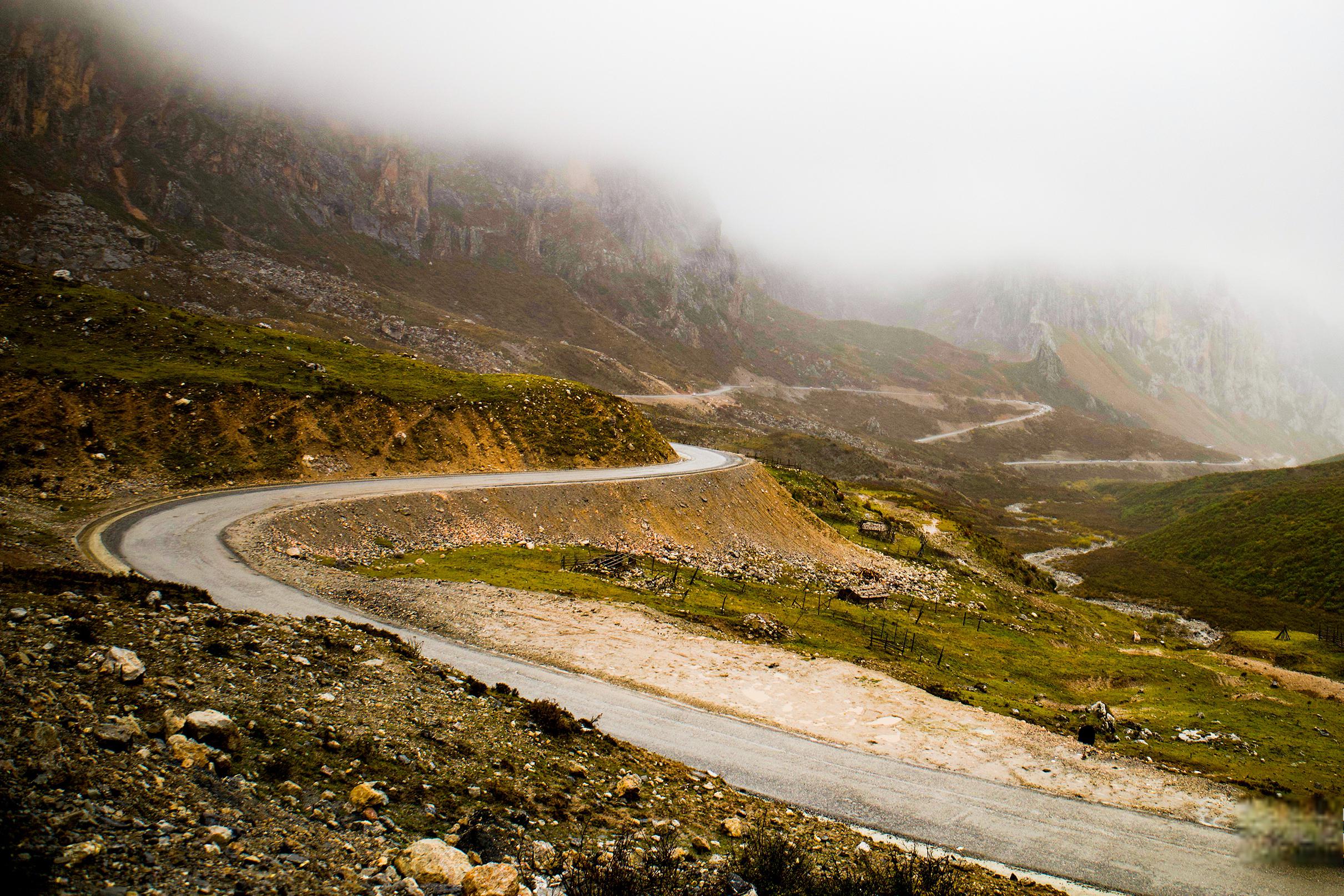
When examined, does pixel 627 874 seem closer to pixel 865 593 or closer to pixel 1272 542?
pixel 865 593

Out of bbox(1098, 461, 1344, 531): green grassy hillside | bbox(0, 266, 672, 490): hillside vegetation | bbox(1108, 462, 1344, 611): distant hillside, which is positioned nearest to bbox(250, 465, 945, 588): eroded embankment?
bbox(0, 266, 672, 490): hillside vegetation

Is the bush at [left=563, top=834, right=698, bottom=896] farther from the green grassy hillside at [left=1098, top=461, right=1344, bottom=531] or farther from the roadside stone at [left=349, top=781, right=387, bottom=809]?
the green grassy hillside at [left=1098, top=461, right=1344, bottom=531]

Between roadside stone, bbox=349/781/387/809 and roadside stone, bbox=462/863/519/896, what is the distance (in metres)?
2.14

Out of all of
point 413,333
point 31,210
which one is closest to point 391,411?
point 413,333

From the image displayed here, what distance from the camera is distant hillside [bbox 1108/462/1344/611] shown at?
80.6 meters

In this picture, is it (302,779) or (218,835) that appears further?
(302,779)

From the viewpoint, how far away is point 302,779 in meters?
9.77

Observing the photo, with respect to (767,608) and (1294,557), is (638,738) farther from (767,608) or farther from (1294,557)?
(1294,557)

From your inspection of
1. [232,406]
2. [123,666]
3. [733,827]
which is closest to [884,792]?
[733,827]

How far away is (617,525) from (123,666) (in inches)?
1519

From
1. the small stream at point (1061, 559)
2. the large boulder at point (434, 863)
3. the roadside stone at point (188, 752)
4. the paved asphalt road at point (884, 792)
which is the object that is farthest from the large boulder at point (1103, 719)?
the small stream at point (1061, 559)

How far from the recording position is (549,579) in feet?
114

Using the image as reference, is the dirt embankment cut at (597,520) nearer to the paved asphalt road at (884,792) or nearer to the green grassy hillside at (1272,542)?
the paved asphalt road at (884,792)

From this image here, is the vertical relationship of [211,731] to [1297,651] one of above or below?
above
